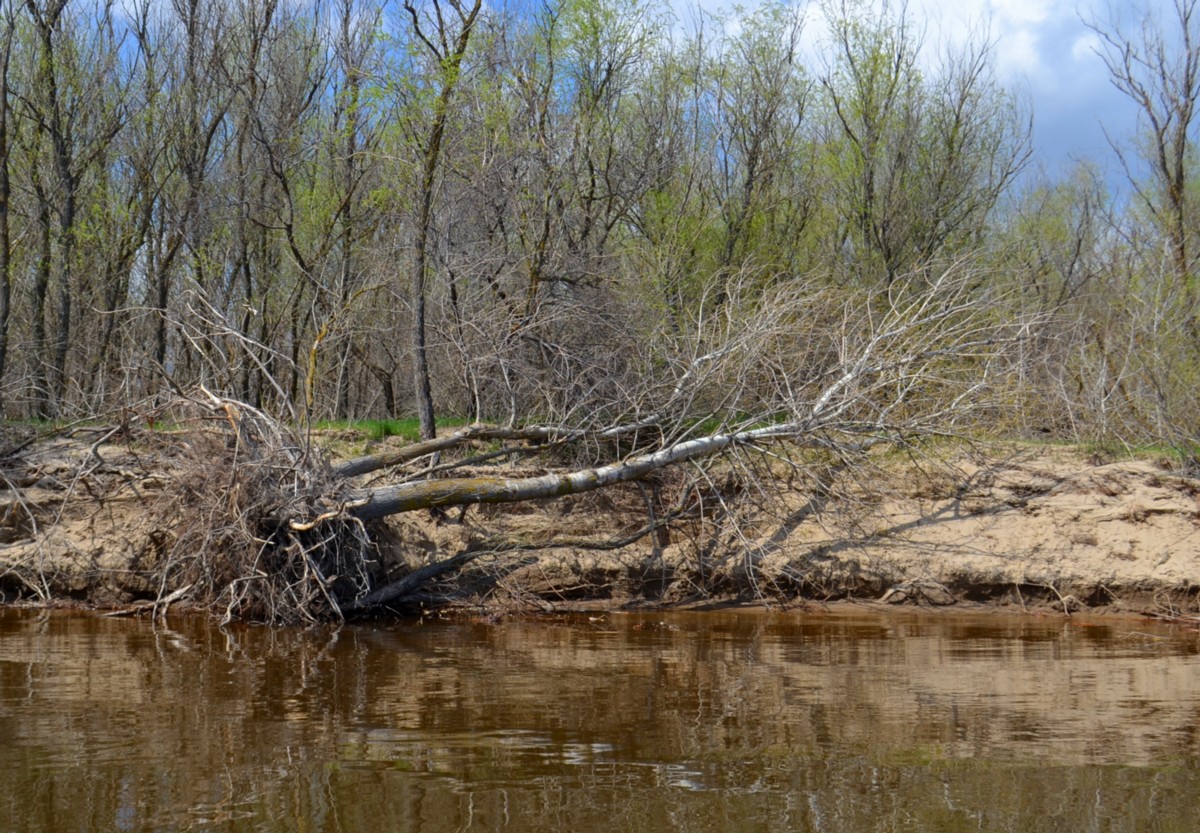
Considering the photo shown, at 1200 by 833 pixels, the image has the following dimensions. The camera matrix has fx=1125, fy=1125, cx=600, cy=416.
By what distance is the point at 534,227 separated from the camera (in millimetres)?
14594

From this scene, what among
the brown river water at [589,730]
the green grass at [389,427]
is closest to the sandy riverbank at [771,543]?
the brown river water at [589,730]

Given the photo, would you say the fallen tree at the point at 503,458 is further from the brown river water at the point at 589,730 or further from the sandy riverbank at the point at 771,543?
the brown river water at the point at 589,730

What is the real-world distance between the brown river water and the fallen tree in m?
0.68

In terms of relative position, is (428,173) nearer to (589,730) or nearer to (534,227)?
(534,227)

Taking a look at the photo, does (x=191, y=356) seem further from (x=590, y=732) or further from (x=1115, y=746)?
(x=1115, y=746)

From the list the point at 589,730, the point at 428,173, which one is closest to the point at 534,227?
the point at 428,173

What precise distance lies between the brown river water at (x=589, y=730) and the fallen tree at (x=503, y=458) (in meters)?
0.68

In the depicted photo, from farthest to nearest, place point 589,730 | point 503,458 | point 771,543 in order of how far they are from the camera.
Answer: point 503,458, point 771,543, point 589,730

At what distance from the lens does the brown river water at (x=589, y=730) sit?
4.85 m

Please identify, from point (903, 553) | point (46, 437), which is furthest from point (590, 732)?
point (46, 437)

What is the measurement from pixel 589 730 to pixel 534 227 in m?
9.38

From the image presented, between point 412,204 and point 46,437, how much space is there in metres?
5.05

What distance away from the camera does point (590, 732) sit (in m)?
6.20

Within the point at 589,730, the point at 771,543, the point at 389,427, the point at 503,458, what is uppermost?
the point at 389,427
